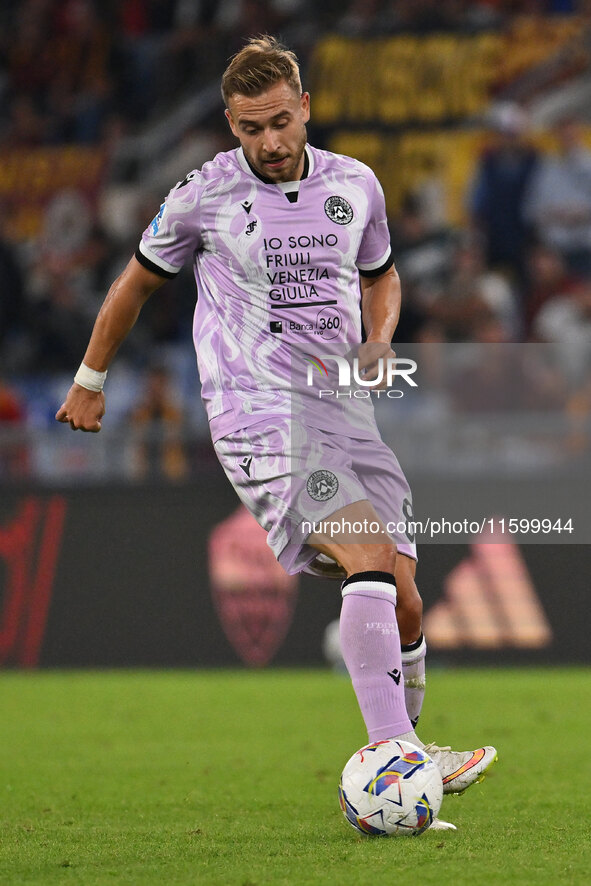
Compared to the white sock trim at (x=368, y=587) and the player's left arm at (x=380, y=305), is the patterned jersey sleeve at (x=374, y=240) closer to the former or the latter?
the player's left arm at (x=380, y=305)

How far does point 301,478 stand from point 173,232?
91 cm

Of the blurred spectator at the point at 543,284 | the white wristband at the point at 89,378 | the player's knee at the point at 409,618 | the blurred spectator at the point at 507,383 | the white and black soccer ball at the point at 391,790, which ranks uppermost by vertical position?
the blurred spectator at the point at 543,284

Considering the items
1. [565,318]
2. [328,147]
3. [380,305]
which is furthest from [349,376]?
[328,147]

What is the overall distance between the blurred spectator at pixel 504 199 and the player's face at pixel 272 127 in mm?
8540

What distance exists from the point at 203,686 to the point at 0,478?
2433 millimetres

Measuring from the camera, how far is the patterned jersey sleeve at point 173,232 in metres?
4.51

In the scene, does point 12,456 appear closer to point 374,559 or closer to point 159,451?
point 159,451

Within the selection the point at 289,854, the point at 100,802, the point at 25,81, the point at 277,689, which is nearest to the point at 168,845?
the point at 289,854

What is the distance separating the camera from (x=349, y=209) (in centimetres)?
460

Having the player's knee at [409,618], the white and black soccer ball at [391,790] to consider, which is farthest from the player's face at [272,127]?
the white and black soccer ball at [391,790]

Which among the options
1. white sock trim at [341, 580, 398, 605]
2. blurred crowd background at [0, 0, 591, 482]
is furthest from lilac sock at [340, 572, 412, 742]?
blurred crowd background at [0, 0, 591, 482]

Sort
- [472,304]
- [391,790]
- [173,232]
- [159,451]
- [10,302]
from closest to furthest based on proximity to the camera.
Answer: [391,790], [173,232], [159,451], [472,304], [10,302]

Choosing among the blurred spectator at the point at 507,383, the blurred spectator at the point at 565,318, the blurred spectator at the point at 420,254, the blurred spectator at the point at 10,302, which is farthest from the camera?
the blurred spectator at the point at 10,302

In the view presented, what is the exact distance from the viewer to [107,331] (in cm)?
457
